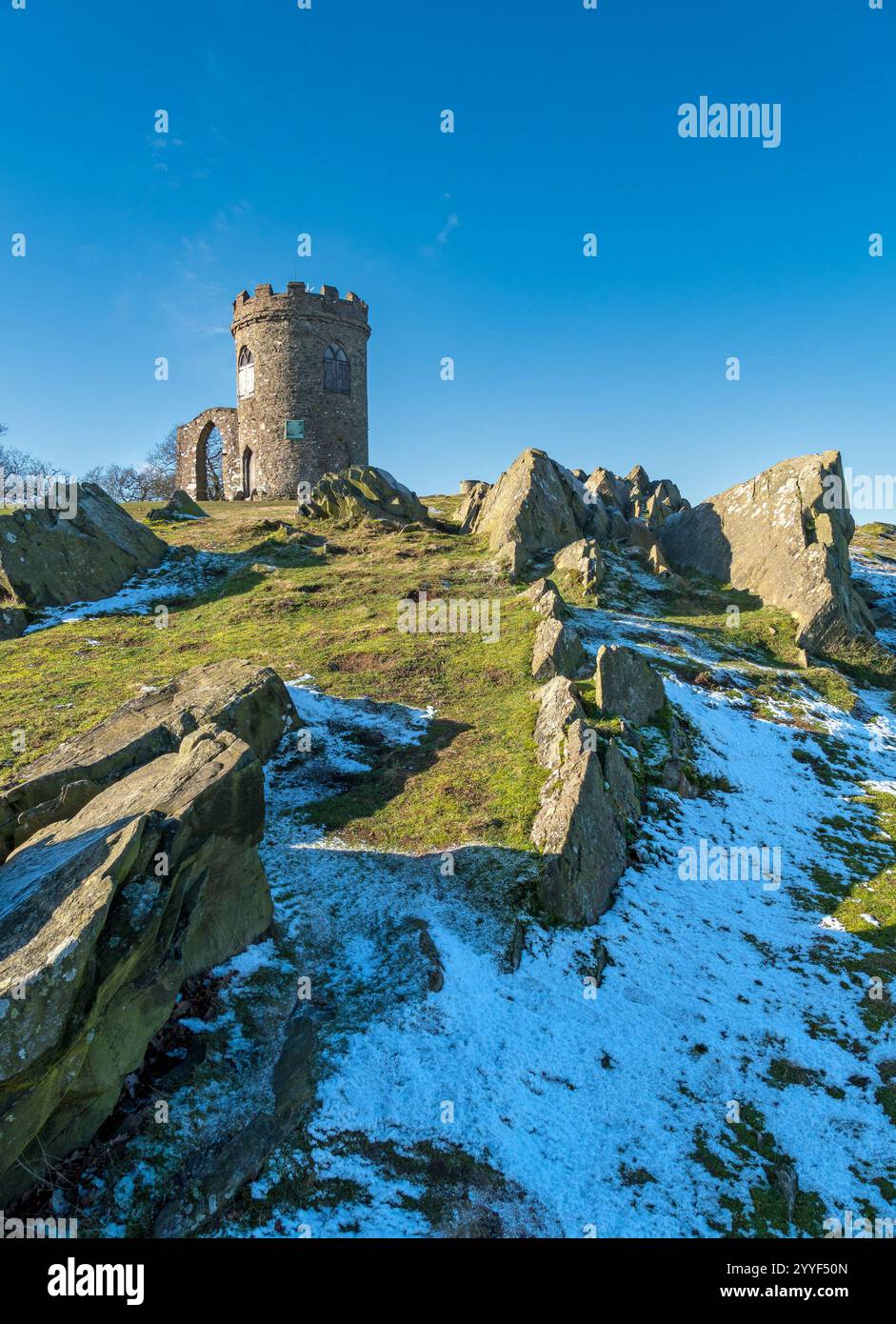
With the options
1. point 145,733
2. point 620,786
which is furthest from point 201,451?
point 620,786

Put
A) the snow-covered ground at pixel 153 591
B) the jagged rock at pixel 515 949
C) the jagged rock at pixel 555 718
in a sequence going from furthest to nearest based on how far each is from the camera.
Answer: the snow-covered ground at pixel 153 591 < the jagged rock at pixel 555 718 < the jagged rock at pixel 515 949

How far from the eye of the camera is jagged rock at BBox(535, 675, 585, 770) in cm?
1358

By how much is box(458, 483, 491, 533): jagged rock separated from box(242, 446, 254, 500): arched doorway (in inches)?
954

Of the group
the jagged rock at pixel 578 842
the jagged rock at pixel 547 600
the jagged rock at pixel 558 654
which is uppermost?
the jagged rock at pixel 547 600

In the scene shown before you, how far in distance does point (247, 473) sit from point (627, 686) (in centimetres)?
4635

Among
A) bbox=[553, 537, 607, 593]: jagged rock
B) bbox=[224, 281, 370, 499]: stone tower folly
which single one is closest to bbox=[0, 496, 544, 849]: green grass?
bbox=[553, 537, 607, 593]: jagged rock

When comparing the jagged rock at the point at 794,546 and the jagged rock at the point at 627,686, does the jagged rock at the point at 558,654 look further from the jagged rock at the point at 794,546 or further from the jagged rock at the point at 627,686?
the jagged rock at the point at 794,546

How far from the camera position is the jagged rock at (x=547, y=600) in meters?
20.8

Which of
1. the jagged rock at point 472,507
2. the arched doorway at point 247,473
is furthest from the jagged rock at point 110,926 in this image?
the arched doorway at point 247,473

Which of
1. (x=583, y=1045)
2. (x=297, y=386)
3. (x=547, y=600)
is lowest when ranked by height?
(x=583, y=1045)

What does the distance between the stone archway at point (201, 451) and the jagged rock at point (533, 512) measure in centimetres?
3230

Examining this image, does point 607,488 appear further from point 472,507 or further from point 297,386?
point 297,386

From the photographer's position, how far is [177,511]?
136 ft
